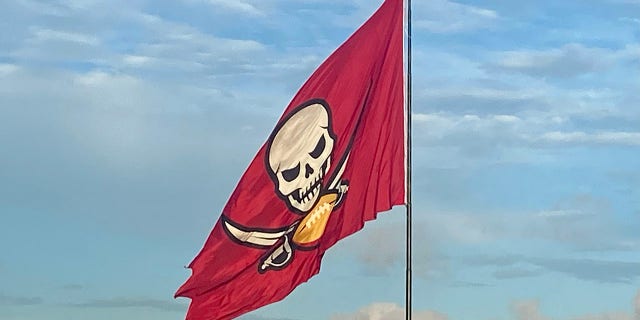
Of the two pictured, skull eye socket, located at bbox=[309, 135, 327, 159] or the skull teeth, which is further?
skull eye socket, located at bbox=[309, 135, 327, 159]

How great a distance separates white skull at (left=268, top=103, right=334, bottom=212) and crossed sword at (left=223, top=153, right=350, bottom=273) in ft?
0.73

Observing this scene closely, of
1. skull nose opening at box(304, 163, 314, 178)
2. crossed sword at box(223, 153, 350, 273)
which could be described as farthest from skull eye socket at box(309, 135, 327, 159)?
crossed sword at box(223, 153, 350, 273)

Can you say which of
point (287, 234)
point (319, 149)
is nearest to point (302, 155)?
point (319, 149)

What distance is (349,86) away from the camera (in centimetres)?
2855

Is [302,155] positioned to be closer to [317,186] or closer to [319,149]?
[319,149]

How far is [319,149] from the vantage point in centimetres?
2852

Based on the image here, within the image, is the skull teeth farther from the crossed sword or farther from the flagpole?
the flagpole

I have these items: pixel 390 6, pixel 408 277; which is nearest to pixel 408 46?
pixel 390 6

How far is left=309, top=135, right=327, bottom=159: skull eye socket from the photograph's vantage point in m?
28.5

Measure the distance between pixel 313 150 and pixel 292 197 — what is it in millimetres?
1085

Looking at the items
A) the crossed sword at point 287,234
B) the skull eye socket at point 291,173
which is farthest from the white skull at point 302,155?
the crossed sword at point 287,234

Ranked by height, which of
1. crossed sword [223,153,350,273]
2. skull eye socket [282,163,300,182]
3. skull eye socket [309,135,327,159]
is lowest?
crossed sword [223,153,350,273]

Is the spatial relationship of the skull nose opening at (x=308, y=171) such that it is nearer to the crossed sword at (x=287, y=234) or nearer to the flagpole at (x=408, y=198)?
the crossed sword at (x=287, y=234)

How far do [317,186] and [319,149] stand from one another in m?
0.81
